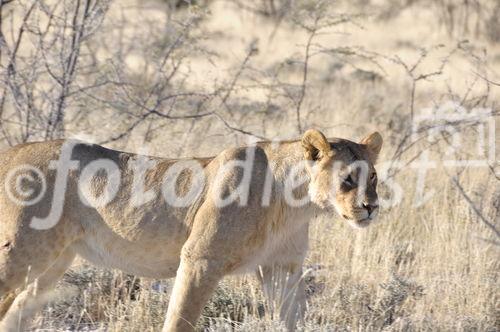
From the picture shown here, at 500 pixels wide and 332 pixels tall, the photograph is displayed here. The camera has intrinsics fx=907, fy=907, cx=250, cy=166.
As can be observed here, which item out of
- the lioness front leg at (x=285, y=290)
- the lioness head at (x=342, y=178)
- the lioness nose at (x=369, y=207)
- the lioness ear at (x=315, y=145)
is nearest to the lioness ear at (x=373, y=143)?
the lioness head at (x=342, y=178)

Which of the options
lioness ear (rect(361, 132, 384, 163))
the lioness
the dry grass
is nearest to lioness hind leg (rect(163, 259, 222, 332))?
the lioness

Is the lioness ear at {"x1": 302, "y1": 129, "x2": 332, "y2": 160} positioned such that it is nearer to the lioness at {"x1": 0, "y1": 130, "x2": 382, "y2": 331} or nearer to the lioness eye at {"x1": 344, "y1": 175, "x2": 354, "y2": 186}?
the lioness at {"x1": 0, "y1": 130, "x2": 382, "y2": 331}

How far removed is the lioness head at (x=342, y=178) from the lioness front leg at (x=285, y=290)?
0.49 metres

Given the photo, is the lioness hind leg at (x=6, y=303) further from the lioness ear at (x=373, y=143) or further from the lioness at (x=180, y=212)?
the lioness ear at (x=373, y=143)

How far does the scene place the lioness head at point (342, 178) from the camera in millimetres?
5488

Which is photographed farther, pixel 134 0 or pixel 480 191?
pixel 134 0

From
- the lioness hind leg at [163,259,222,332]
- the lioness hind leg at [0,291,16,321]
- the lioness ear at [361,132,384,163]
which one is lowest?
the lioness hind leg at [0,291,16,321]

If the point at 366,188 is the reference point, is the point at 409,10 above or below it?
above

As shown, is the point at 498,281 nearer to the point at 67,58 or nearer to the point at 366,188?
the point at 366,188

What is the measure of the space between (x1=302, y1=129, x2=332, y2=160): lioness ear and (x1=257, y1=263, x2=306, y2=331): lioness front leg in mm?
707

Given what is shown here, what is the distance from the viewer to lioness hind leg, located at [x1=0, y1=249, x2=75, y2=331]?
587cm

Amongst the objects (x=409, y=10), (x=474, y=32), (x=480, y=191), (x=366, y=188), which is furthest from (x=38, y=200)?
(x=409, y=10)

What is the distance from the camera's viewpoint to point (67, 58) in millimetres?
8750

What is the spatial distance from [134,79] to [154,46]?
564 millimetres
